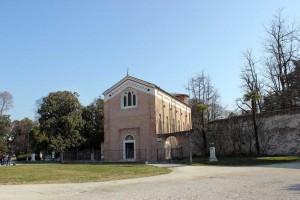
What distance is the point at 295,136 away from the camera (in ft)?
111

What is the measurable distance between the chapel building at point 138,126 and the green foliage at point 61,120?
859 centimetres

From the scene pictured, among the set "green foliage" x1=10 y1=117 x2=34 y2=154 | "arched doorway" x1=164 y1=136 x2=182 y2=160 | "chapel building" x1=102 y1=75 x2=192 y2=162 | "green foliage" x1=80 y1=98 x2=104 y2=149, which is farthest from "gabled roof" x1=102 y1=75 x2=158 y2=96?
"green foliage" x1=10 y1=117 x2=34 y2=154

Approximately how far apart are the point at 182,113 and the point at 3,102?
34.9 m

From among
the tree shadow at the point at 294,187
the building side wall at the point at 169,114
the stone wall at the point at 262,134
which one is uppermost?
the building side wall at the point at 169,114

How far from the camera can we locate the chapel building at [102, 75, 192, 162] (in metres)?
41.9

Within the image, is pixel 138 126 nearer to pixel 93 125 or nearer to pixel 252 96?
pixel 252 96

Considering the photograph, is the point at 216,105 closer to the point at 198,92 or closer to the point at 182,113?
the point at 198,92

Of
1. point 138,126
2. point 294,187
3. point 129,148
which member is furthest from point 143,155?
point 294,187

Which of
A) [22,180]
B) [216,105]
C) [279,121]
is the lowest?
[22,180]

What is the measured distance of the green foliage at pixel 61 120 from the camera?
5103 centimetres

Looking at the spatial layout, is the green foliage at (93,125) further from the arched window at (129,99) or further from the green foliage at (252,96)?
the green foliage at (252,96)

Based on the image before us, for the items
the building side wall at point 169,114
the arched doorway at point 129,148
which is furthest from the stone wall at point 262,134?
the arched doorway at point 129,148

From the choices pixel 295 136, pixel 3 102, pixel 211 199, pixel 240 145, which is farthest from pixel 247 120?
pixel 3 102

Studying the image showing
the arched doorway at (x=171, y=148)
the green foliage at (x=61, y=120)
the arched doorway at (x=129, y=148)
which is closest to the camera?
the arched doorway at (x=171, y=148)
